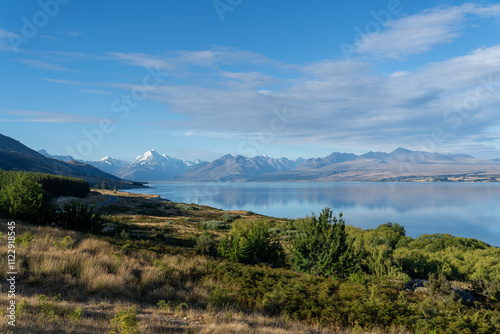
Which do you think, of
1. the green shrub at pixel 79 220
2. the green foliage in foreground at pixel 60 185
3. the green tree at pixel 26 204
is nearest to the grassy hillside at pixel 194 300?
the green shrub at pixel 79 220

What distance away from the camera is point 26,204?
21703 mm

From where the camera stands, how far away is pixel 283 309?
960 cm

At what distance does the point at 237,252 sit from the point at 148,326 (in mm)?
13731

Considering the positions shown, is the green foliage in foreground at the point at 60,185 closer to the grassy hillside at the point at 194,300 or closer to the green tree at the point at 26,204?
the green tree at the point at 26,204

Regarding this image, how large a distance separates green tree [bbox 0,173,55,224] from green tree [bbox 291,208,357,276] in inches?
764

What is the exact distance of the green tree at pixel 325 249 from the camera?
1550 centimetres

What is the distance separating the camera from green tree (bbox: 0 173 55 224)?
70.7 ft

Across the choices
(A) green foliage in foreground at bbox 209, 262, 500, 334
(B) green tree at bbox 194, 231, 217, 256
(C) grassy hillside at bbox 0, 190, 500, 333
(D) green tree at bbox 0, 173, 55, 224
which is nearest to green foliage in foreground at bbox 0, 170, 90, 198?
(D) green tree at bbox 0, 173, 55, 224

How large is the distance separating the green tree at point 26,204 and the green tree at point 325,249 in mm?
19397

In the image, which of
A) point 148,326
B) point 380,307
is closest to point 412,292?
point 380,307

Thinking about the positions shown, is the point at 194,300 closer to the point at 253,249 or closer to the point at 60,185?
the point at 253,249
